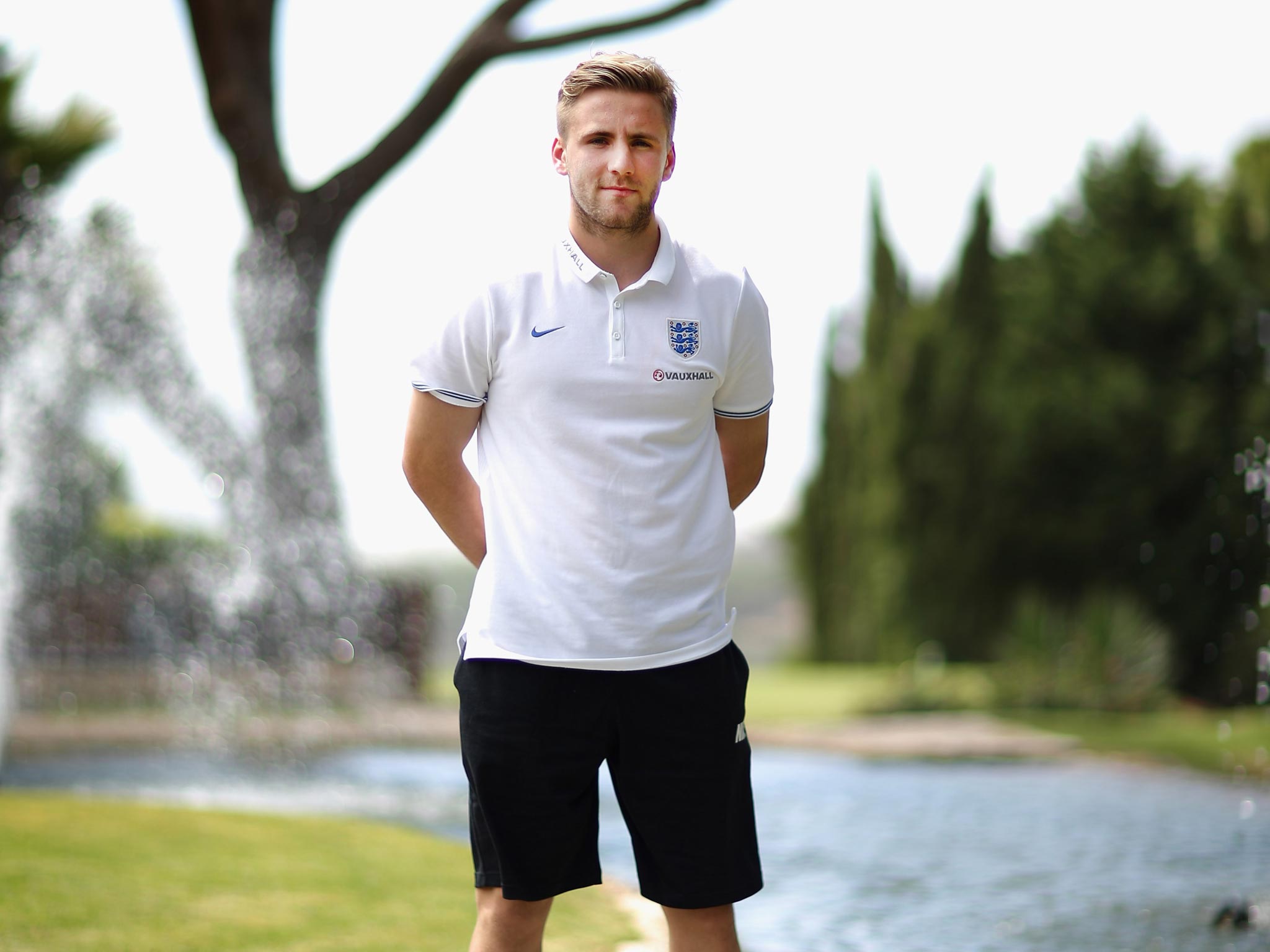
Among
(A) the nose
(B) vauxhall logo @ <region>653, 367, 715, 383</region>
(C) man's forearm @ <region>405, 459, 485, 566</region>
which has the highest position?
(A) the nose

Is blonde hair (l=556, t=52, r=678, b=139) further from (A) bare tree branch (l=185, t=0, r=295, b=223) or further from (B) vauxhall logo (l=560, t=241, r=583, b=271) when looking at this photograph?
(A) bare tree branch (l=185, t=0, r=295, b=223)

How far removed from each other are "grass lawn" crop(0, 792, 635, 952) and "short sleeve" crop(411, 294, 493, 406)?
6.12ft

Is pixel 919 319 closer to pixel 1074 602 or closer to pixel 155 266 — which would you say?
pixel 1074 602

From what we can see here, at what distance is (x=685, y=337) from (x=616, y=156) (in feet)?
0.82

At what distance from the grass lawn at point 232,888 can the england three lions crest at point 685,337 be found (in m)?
1.94

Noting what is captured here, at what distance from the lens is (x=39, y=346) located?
957 centimetres

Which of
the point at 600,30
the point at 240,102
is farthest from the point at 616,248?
the point at 240,102

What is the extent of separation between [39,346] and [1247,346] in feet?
32.1

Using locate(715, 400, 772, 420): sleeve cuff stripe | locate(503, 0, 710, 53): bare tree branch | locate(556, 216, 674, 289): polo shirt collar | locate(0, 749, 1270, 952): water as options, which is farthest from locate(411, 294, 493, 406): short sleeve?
locate(503, 0, 710, 53): bare tree branch

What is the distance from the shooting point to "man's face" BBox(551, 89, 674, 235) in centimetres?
170

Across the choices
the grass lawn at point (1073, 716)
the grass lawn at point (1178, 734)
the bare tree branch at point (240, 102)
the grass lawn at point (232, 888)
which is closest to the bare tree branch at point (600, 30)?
the bare tree branch at point (240, 102)

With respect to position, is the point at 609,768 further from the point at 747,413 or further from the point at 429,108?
the point at 429,108

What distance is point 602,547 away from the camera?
1.69m

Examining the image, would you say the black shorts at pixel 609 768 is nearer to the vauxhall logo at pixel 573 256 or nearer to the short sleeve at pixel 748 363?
the short sleeve at pixel 748 363
